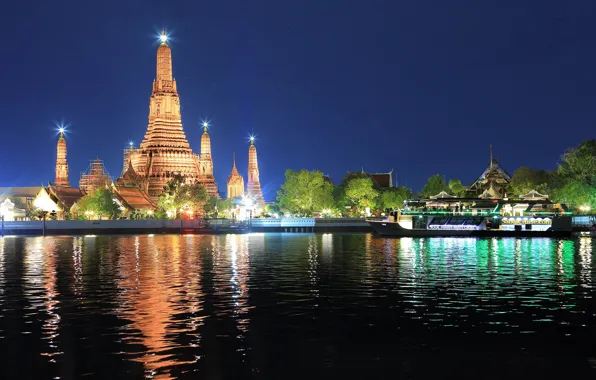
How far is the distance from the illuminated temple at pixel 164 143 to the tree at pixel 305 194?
67.7 feet

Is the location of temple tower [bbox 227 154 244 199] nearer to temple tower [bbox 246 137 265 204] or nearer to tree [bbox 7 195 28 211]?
temple tower [bbox 246 137 265 204]

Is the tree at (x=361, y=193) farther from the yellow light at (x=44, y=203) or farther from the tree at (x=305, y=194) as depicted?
the yellow light at (x=44, y=203)

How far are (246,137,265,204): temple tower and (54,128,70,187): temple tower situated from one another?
34.9 m

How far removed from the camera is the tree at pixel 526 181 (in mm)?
124181

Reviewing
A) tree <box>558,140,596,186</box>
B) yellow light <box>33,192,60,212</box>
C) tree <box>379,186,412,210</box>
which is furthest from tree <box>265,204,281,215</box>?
tree <box>558,140,596,186</box>

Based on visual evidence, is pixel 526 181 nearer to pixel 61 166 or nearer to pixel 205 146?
pixel 205 146

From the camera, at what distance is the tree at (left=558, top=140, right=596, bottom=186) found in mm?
94812

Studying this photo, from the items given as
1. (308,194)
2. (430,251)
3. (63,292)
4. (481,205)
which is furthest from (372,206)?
(63,292)

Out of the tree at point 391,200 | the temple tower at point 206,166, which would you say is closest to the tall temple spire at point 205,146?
the temple tower at point 206,166

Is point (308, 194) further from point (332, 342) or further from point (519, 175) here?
point (332, 342)

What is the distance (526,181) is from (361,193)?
32.0 metres

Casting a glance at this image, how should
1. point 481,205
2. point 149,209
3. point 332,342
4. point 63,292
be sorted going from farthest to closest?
point 149,209 < point 481,205 < point 63,292 < point 332,342

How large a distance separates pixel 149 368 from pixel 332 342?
5412mm

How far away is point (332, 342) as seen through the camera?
20.8m
